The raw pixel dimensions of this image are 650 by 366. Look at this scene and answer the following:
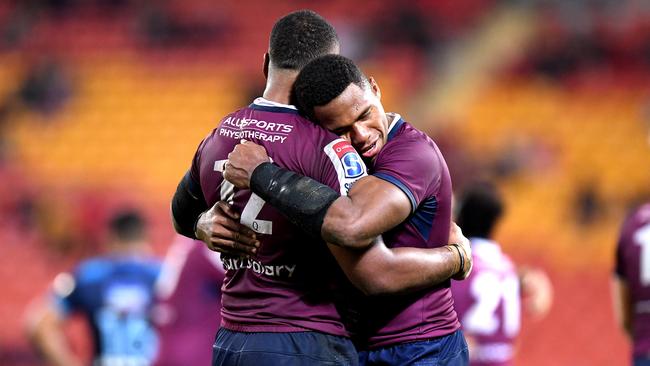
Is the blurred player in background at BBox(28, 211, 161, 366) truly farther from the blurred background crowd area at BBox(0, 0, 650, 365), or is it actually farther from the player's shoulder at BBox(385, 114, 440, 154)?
the blurred background crowd area at BBox(0, 0, 650, 365)

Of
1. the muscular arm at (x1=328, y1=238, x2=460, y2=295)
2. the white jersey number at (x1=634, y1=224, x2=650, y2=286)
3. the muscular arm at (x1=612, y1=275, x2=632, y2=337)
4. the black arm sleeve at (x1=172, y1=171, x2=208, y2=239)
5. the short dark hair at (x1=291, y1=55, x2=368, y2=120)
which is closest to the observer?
the muscular arm at (x1=328, y1=238, x2=460, y2=295)

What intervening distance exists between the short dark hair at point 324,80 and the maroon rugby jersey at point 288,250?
0.08 meters

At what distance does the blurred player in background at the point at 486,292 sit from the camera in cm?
528

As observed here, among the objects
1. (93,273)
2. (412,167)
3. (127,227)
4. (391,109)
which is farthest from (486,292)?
(391,109)

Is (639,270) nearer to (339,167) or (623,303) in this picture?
(623,303)

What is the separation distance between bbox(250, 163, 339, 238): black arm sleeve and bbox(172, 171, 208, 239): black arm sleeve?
598 millimetres

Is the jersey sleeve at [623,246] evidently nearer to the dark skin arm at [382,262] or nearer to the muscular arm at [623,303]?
the muscular arm at [623,303]

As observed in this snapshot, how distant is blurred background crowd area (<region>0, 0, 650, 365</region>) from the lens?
11445 millimetres

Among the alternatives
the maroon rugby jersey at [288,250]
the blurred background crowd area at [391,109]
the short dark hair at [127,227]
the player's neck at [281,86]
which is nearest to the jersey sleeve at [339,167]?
the maroon rugby jersey at [288,250]

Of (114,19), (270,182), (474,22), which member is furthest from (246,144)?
(114,19)

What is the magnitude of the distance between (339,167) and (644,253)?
2.38 metres

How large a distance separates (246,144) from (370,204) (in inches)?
20.1

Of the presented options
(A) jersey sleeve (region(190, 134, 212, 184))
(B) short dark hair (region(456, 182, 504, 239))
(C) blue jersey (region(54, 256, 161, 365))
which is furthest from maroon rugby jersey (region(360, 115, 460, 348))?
(C) blue jersey (region(54, 256, 161, 365))

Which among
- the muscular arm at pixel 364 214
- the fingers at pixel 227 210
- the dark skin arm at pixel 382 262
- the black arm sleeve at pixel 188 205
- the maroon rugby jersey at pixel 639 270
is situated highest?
the muscular arm at pixel 364 214
